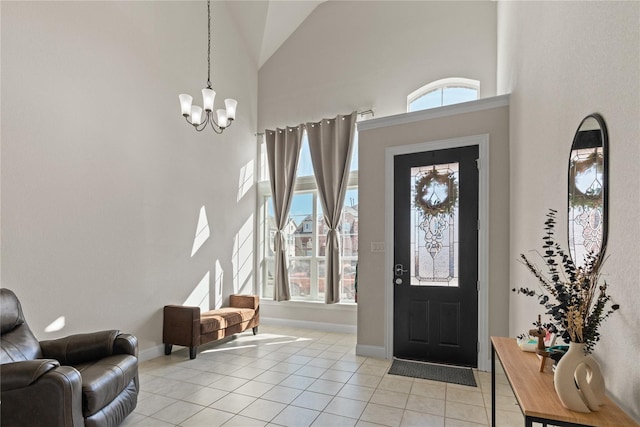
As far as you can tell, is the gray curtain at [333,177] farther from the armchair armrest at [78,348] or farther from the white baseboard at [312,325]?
the armchair armrest at [78,348]

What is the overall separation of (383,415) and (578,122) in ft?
8.00

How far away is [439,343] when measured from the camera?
3861 mm

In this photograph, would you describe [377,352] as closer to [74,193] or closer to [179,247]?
[179,247]

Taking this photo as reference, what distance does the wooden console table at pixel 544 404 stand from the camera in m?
1.20

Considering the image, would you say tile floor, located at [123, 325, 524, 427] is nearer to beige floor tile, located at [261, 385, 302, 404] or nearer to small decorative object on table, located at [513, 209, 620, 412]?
beige floor tile, located at [261, 385, 302, 404]

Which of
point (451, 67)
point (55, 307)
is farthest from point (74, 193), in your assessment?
point (451, 67)

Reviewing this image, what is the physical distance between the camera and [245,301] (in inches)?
207

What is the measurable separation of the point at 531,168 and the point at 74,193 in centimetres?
415

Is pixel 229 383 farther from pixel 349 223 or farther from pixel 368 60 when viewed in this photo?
pixel 368 60

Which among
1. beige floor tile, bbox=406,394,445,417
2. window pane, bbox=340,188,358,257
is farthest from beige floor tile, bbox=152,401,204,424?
window pane, bbox=340,188,358,257

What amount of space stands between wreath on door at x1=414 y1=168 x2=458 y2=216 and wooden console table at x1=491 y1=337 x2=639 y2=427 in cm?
228

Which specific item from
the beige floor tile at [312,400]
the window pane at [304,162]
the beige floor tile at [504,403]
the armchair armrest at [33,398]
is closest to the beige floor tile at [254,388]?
the beige floor tile at [312,400]

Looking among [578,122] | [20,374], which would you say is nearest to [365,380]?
[20,374]

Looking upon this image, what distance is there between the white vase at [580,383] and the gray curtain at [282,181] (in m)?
Result: 4.73
